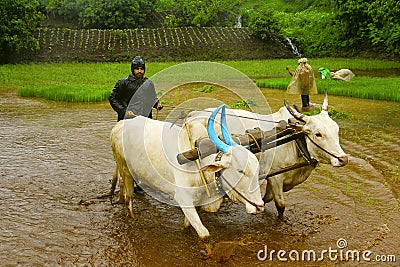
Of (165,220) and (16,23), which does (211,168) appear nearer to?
(165,220)

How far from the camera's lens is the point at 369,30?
2688cm

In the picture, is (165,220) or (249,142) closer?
(249,142)

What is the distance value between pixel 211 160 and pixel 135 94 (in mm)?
1885

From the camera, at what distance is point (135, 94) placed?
18.5ft

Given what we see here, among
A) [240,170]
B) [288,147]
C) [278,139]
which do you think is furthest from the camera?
[288,147]

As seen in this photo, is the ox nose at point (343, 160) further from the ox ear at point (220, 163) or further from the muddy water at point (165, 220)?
the ox ear at point (220, 163)

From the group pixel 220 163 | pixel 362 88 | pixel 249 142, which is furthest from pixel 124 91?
pixel 362 88

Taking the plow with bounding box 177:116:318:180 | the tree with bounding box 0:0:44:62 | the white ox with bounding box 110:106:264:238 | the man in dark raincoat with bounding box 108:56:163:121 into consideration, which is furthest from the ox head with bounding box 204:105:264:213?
the tree with bounding box 0:0:44:62

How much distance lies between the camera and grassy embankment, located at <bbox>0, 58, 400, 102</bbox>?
13.8 meters

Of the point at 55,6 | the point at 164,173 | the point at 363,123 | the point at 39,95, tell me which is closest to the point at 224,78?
the point at 39,95

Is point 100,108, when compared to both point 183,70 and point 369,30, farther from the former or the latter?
point 369,30

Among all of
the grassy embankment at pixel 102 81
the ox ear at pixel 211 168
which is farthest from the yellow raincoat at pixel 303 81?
the ox ear at pixel 211 168

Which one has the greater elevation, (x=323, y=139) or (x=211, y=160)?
(x=211, y=160)

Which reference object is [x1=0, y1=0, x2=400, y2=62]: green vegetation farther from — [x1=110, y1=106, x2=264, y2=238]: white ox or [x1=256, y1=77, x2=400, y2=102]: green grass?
[x1=110, y1=106, x2=264, y2=238]: white ox
